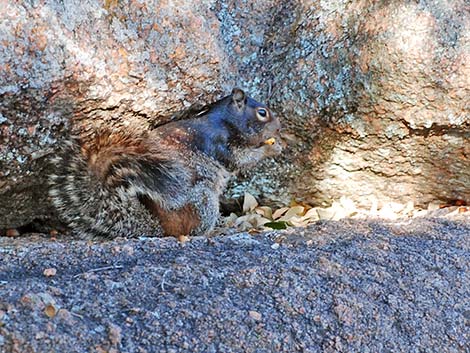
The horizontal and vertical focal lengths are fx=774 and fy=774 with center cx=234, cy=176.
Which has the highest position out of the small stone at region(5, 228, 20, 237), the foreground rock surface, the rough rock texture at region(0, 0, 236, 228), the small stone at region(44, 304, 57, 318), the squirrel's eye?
the rough rock texture at region(0, 0, 236, 228)

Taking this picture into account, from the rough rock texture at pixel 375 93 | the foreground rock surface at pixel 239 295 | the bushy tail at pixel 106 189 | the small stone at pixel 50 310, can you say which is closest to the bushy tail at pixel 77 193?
the bushy tail at pixel 106 189

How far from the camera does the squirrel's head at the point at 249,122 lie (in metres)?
3.69

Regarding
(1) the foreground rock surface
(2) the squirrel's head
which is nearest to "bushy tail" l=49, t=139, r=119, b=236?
(1) the foreground rock surface

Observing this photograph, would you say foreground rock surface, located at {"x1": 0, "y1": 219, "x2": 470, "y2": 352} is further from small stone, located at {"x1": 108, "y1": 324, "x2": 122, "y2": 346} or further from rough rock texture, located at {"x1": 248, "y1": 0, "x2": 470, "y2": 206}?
rough rock texture, located at {"x1": 248, "y1": 0, "x2": 470, "y2": 206}

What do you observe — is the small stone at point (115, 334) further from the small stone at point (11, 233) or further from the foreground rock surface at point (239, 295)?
the small stone at point (11, 233)

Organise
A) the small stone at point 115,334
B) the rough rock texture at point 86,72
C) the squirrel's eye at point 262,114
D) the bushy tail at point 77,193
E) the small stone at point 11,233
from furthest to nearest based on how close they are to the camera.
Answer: the squirrel's eye at point 262,114
the small stone at point 11,233
the bushy tail at point 77,193
the rough rock texture at point 86,72
the small stone at point 115,334

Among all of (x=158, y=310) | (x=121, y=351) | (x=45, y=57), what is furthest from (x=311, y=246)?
(x=45, y=57)

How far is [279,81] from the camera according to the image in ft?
12.7

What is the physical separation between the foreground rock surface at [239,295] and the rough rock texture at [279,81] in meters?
0.64

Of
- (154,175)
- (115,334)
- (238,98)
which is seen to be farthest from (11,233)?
(115,334)

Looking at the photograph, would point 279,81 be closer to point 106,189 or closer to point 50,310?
point 106,189

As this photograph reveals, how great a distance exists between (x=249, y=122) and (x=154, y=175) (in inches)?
27.5

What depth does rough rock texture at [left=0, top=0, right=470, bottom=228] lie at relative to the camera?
119 inches

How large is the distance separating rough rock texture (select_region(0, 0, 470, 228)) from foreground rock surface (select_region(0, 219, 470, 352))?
0.64 metres
